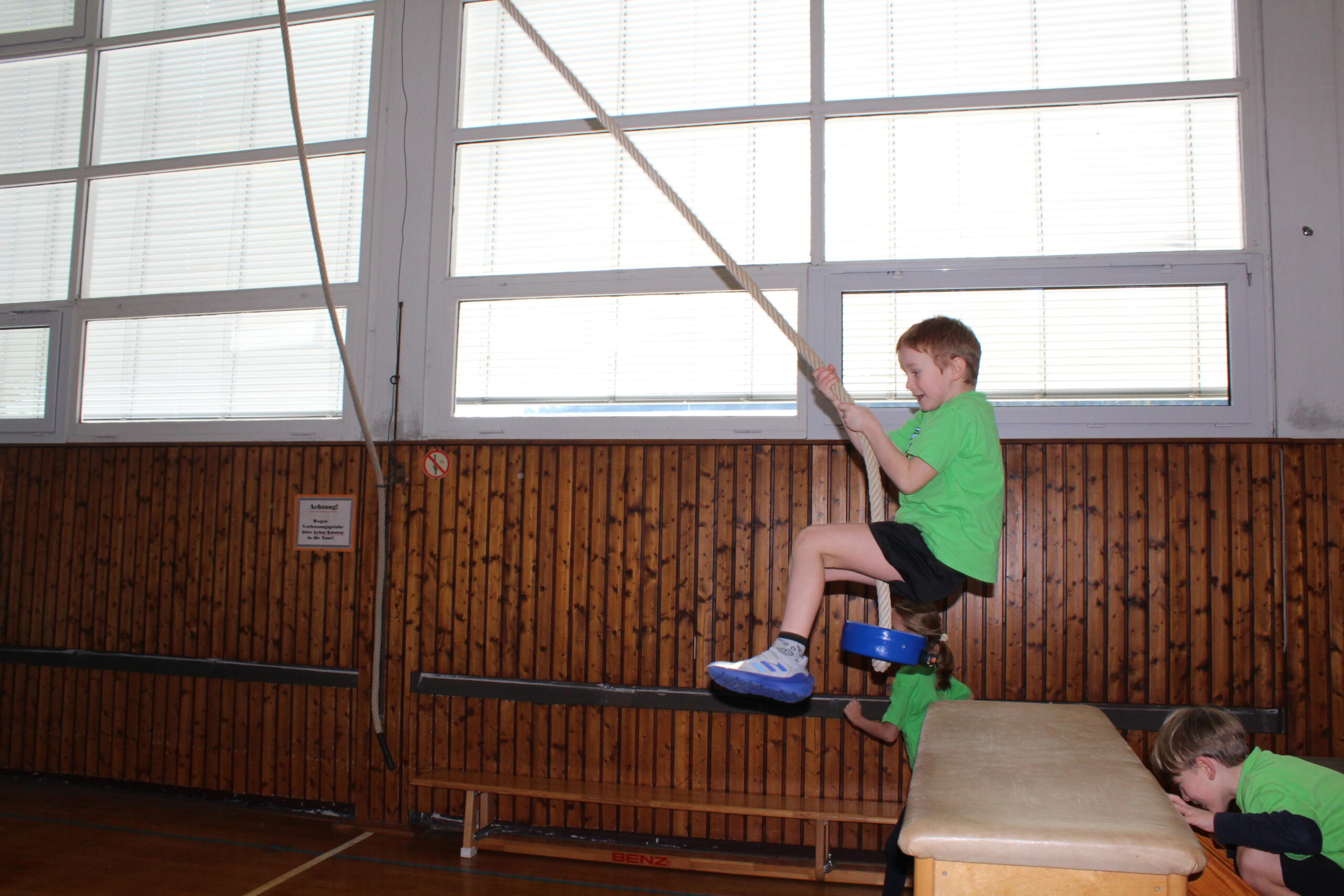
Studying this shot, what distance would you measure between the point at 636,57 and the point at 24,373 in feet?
14.9

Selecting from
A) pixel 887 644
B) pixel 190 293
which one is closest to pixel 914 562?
pixel 887 644

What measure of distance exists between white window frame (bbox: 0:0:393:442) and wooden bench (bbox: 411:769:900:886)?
2.19 meters

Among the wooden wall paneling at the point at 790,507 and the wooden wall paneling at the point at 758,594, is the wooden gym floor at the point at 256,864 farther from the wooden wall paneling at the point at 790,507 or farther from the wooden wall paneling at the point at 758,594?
the wooden wall paneling at the point at 790,507

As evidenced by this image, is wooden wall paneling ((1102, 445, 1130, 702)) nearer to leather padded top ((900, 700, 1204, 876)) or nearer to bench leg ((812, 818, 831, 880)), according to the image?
bench leg ((812, 818, 831, 880))

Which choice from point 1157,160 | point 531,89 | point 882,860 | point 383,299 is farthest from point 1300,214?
point 383,299

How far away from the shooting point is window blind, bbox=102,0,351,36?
17.7 ft

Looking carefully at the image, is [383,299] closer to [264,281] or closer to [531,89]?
[264,281]

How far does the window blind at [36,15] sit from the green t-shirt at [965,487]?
649 centimetres

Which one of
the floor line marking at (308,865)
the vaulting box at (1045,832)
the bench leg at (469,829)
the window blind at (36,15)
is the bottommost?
the floor line marking at (308,865)

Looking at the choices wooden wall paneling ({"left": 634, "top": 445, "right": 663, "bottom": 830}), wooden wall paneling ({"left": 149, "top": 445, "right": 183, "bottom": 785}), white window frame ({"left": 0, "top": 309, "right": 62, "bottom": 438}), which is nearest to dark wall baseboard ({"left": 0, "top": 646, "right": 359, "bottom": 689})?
wooden wall paneling ({"left": 149, "top": 445, "right": 183, "bottom": 785})

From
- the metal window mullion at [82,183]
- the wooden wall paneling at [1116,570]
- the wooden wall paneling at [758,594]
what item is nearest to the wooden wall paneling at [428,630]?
the wooden wall paneling at [758,594]

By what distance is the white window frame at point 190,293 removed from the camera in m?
5.02

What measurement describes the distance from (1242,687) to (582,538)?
323 centimetres

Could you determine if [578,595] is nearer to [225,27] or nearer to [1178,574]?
[1178,574]
